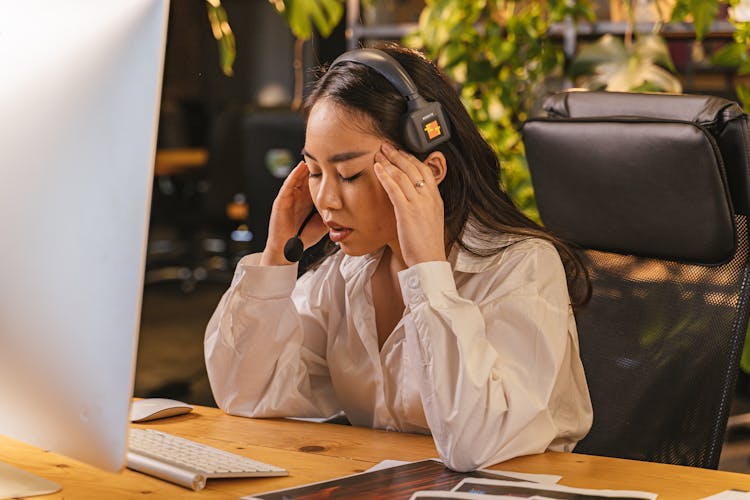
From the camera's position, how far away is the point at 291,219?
5.31 ft

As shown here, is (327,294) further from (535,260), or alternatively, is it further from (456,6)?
(456,6)

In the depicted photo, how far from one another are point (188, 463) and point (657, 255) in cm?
79

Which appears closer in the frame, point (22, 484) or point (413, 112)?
point (22, 484)

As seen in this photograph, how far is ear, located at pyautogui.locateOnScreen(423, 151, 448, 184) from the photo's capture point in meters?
1.45

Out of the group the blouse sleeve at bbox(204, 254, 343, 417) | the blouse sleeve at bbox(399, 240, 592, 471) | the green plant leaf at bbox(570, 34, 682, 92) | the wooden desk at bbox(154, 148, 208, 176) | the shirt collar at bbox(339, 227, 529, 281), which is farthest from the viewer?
the wooden desk at bbox(154, 148, 208, 176)

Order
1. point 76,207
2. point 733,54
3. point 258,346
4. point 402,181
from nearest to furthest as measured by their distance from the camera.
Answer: point 76,207 < point 402,181 < point 258,346 < point 733,54

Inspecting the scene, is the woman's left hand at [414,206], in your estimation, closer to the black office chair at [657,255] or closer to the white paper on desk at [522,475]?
the white paper on desk at [522,475]

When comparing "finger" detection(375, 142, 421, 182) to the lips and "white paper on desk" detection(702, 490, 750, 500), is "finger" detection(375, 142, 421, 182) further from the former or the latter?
"white paper on desk" detection(702, 490, 750, 500)

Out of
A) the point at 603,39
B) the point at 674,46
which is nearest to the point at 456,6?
the point at 603,39

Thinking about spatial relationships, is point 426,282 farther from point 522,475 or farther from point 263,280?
point 263,280

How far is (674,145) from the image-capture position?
1536 mm

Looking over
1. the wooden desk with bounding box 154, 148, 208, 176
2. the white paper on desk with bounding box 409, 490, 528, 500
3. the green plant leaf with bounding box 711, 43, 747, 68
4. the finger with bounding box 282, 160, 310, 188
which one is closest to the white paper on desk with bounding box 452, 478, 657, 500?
the white paper on desk with bounding box 409, 490, 528, 500

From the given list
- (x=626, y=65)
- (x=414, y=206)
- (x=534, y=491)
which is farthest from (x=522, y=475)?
(x=626, y=65)

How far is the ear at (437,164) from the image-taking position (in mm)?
1454
